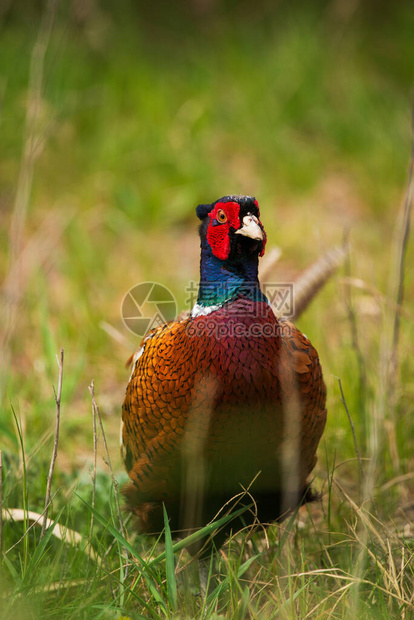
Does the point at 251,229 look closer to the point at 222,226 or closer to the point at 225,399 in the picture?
the point at 222,226

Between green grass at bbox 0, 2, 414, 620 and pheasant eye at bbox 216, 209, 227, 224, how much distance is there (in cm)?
97

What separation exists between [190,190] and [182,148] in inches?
18.1

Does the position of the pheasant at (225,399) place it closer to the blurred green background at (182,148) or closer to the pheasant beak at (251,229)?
the pheasant beak at (251,229)

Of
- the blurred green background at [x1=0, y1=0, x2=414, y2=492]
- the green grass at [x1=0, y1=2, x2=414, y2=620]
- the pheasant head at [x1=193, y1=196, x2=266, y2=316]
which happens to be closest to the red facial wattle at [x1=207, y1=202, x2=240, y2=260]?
the pheasant head at [x1=193, y1=196, x2=266, y2=316]

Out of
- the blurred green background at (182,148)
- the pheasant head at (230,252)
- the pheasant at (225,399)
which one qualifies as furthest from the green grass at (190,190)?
the pheasant head at (230,252)

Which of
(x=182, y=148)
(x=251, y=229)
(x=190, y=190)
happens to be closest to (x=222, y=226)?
(x=251, y=229)

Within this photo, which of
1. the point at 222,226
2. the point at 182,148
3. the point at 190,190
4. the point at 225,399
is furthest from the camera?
the point at 182,148

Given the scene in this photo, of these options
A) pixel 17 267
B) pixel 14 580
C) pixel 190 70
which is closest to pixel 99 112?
pixel 190 70

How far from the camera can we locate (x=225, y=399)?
2072 mm

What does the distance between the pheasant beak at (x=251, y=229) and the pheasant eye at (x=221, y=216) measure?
2.7 inches

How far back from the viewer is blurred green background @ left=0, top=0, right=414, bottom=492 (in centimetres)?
446

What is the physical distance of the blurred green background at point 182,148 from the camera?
14.6 feet

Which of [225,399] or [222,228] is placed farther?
[222,228]

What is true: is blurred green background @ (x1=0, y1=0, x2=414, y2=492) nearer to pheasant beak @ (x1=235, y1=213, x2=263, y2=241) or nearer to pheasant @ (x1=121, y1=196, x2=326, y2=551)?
pheasant @ (x1=121, y1=196, x2=326, y2=551)
